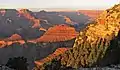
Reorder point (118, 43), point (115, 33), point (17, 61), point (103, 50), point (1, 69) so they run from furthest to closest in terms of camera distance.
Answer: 1. point (115, 33)
2. point (103, 50)
3. point (118, 43)
4. point (17, 61)
5. point (1, 69)

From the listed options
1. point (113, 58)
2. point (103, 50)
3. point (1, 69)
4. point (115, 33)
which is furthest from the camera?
point (115, 33)

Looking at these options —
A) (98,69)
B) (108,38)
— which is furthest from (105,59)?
(98,69)

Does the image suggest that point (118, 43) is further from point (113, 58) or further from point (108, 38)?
point (108, 38)

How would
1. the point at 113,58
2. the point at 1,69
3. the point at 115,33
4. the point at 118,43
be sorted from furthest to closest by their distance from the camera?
the point at 115,33
the point at 118,43
the point at 113,58
the point at 1,69

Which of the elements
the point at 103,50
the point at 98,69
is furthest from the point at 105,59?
the point at 98,69

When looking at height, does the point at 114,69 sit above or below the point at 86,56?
above

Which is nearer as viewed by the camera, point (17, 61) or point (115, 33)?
point (17, 61)

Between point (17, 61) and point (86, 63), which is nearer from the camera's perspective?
point (17, 61)

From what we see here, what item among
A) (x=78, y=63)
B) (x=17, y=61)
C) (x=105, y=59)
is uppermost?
(x=17, y=61)

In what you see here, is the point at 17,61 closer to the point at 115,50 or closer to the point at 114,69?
the point at 114,69
